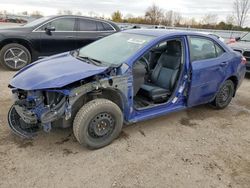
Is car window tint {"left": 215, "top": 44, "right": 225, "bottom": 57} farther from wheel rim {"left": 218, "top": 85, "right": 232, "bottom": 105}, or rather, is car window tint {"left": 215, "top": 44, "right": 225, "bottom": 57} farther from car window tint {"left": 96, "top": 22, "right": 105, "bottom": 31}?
car window tint {"left": 96, "top": 22, "right": 105, "bottom": 31}

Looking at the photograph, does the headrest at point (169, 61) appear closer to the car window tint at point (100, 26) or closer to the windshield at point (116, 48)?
the windshield at point (116, 48)

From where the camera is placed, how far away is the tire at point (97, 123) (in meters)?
3.05

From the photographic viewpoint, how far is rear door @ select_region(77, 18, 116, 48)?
7.52 metres

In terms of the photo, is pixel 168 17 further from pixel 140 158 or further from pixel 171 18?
pixel 140 158

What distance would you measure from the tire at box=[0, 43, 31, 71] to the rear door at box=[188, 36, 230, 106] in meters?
4.72

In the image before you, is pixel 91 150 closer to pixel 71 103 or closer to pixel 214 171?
pixel 71 103

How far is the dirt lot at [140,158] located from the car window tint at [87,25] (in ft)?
13.6

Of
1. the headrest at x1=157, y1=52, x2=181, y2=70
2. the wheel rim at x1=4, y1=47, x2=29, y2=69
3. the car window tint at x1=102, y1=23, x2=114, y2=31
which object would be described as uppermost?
the car window tint at x1=102, y1=23, x2=114, y2=31

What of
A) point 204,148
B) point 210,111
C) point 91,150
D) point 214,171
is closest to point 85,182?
point 91,150

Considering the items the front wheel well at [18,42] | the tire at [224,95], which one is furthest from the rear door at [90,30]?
the tire at [224,95]

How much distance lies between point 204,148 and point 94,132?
153cm

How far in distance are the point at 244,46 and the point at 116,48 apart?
583 cm

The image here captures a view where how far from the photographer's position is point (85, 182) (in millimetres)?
2680

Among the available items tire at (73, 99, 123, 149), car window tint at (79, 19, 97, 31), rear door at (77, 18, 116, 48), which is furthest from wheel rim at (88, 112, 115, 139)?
car window tint at (79, 19, 97, 31)
